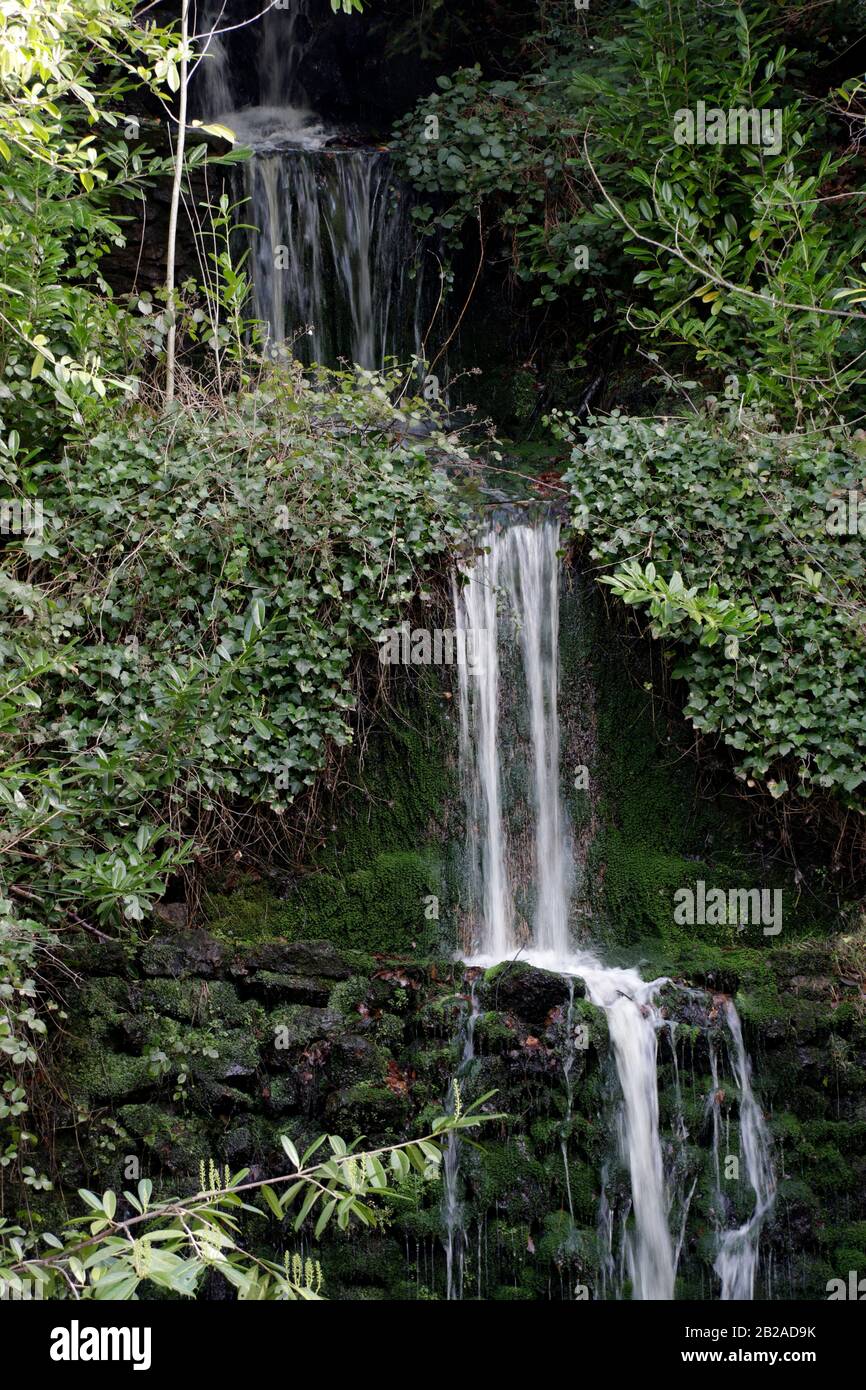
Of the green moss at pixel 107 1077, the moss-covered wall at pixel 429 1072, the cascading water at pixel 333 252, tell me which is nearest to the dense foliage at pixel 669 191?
the cascading water at pixel 333 252

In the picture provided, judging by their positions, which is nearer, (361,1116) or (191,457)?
(361,1116)

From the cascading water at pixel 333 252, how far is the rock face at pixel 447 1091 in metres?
4.83

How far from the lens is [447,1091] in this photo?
4.73 m

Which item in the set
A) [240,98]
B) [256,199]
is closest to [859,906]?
[256,199]

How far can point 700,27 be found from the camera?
7051mm

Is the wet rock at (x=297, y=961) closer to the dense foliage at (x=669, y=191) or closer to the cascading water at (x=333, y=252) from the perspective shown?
the dense foliage at (x=669, y=191)

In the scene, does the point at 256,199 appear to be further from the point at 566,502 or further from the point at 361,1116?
the point at 361,1116

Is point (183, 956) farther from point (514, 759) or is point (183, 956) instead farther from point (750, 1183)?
point (750, 1183)

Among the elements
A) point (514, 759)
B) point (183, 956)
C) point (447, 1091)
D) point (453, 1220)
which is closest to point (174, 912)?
point (183, 956)

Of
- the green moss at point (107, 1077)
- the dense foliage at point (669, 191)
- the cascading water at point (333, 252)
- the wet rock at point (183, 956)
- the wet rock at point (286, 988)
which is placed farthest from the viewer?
the cascading water at point (333, 252)

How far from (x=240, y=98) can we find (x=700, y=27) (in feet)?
12.4

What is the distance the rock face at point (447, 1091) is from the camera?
447 centimetres

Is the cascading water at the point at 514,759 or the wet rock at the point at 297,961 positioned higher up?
the cascading water at the point at 514,759

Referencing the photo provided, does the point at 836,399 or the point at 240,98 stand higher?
the point at 240,98
